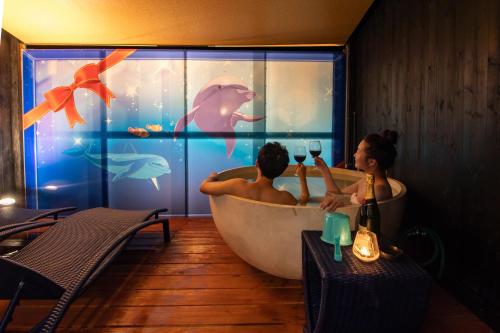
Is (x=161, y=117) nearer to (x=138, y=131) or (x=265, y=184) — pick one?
(x=138, y=131)

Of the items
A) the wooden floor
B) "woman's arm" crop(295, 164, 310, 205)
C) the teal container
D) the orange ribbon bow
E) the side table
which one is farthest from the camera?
the orange ribbon bow

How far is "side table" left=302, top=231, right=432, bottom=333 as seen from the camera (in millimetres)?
913

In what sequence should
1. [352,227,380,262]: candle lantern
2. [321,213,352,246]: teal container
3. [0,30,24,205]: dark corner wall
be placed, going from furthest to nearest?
[0,30,24,205]: dark corner wall < [321,213,352,246]: teal container < [352,227,380,262]: candle lantern

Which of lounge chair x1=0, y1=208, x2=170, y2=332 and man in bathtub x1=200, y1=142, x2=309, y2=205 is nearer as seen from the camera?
lounge chair x1=0, y1=208, x2=170, y2=332

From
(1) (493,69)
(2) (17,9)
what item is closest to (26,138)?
(2) (17,9)

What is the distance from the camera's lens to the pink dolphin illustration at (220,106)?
143 inches

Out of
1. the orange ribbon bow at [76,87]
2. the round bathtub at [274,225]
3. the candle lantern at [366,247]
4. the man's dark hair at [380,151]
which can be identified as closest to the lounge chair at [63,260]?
the round bathtub at [274,225]

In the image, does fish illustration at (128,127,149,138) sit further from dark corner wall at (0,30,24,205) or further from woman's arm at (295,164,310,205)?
woman's arm at (295,164,310,205)

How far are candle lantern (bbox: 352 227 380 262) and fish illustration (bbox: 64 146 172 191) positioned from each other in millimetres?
2989

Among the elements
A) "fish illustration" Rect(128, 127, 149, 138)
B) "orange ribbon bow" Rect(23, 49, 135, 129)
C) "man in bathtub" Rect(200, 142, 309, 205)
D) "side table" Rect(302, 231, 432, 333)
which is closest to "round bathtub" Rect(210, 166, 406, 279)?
"man in bathtub" Rect(200, 142, 309, 205)

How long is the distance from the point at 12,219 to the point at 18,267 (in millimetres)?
1198

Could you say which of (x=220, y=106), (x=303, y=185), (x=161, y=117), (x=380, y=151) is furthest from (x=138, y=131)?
(x=380, y=151)

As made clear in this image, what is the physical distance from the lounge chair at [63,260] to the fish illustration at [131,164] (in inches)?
66.8

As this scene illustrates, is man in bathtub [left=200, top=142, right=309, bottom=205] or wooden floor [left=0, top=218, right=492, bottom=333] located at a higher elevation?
man in bathtub [left=200, top=142, right=309, bottom=205]
